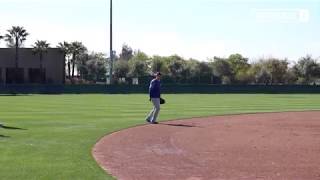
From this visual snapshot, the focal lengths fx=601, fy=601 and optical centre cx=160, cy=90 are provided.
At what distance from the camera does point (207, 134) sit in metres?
19.1

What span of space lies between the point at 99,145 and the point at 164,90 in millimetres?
62316

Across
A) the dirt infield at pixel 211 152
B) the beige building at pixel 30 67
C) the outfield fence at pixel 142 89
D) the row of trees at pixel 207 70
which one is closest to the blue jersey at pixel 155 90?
the dirt infield at pixel 211 152

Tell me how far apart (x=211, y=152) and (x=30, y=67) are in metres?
84.5

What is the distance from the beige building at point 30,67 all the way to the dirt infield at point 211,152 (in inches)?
2964

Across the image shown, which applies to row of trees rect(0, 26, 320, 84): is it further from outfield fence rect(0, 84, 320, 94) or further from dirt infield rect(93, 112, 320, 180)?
dirt infield rect(93, 112, 320, 180)

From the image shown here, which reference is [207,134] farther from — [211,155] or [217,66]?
[217,66]

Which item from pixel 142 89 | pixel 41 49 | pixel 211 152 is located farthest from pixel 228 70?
pixel 211 152

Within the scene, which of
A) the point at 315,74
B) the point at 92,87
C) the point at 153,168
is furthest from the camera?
the point at 315,74

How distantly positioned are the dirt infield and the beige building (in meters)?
75.3

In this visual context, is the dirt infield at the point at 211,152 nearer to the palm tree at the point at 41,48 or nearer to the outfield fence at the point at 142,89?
the outfield fence at the point at 142,89

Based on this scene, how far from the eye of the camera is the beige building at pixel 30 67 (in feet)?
310

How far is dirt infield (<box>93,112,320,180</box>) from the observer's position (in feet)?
37.4

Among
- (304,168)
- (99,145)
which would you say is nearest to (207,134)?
(99,145)

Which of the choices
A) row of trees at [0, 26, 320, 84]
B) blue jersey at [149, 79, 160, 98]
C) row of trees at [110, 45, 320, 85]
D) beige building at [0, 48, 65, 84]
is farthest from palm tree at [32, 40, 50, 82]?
blue jersey at [149, 79, 160, 98]
